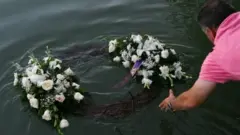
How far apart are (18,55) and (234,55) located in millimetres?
3669

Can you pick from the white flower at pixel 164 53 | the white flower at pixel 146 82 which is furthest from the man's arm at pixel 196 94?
the white flower at pixel 164 53

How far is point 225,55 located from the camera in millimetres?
3168

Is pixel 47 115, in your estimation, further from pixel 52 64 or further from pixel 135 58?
pixel 135 58

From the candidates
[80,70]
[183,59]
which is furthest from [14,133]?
[183,59]

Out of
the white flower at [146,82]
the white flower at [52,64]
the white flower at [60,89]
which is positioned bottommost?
the white flower at [146,82]

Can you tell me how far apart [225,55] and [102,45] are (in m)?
2.76

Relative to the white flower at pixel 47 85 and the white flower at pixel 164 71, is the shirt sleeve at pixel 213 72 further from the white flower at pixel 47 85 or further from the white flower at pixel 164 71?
the white flower at pixel 47 85

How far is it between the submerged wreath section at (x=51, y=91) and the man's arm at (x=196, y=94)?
1.26 meters

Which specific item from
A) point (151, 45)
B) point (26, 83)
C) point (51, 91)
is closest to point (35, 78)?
point (26, 83)

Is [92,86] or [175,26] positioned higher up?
[175,26]

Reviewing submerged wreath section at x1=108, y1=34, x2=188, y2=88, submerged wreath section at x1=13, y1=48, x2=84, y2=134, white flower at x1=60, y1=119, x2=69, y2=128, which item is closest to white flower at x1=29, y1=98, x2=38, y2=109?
submerged wreath section at x1=13, y1=48, x2=84, y2=134

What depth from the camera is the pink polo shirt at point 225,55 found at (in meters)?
3.15

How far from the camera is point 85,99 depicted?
4.69 m

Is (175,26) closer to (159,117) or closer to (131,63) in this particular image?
(131,63)
